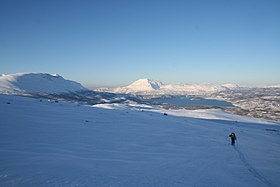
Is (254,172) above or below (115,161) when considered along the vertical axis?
below

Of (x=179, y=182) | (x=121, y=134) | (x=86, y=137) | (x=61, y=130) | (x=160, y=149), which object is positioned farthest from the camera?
(x=121, y=134)

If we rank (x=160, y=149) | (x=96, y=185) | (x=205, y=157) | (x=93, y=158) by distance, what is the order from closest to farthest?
(x=96, y=185)
(x=93, y=158)
(x=205, y=157)
(x=160, y=149)

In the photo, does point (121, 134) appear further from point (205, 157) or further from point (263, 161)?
point (263, 161)

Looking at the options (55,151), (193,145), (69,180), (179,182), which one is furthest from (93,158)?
(193,145)

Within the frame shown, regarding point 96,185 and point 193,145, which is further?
point 193,145

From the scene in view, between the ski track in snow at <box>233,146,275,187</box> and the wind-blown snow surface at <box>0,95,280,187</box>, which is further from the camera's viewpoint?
the ski track in snow at <box>233,146,275,187</box>

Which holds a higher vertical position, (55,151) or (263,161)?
(55,151)

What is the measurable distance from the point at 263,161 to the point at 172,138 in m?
5.64

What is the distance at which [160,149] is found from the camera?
1138cm

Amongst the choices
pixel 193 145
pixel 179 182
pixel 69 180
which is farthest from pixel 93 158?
pixel 193 145

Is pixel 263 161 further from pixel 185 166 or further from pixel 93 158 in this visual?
pixel 93 158

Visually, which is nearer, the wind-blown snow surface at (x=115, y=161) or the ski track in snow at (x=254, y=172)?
the wind-blown snow surface at (x=115, y=161)

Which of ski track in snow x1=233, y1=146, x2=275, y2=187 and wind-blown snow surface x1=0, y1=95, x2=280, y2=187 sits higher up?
wind-blown snow surface x1=0, y1=95, x2=280, y2=187

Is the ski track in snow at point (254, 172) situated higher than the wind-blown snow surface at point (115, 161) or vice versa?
the wind-blown snow surface at point (115, 161)
